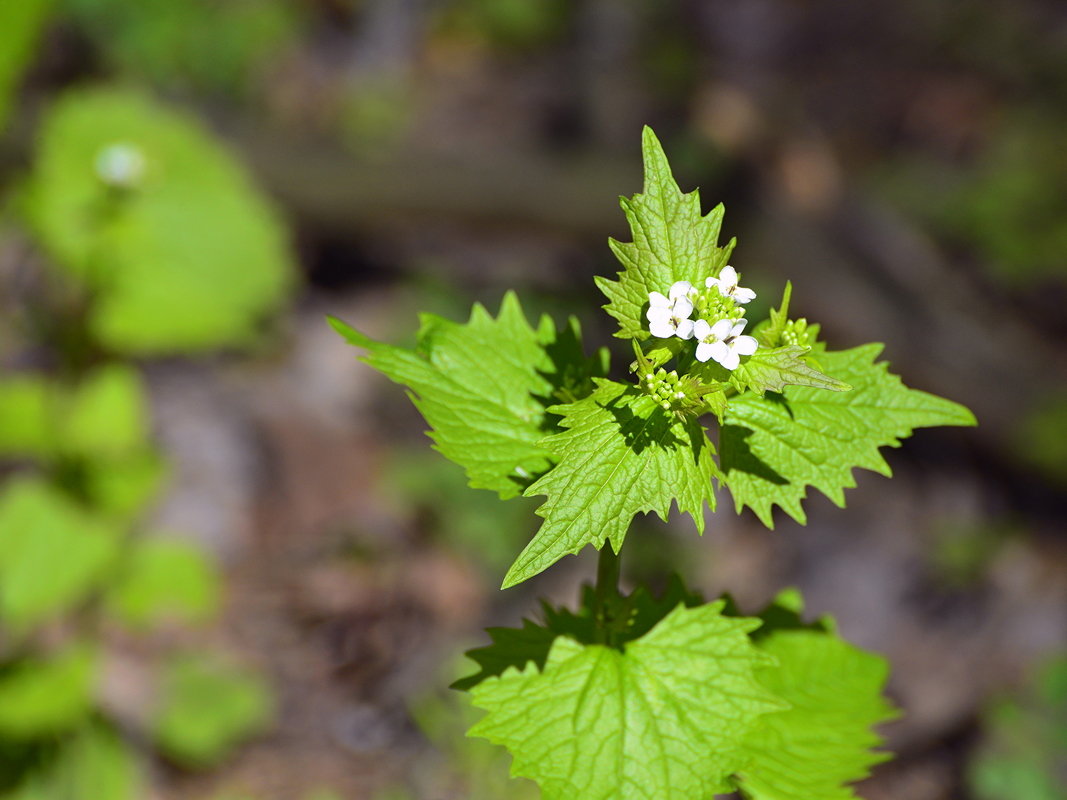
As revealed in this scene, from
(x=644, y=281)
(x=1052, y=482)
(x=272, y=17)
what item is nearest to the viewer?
(x=644, y=281)

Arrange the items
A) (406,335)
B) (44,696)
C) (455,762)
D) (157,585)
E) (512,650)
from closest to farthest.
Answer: (512,650)
(44,696)
(157,585)
(455,762)
(406,335)

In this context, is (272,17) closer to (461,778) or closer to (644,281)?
(461,778)

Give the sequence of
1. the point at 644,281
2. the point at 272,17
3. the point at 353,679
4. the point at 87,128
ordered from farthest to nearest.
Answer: the point at 272,17 < the point at 353,679 < the point at 87,128 < the point at 644,281

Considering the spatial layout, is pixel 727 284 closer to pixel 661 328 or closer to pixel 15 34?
pixel 661 328

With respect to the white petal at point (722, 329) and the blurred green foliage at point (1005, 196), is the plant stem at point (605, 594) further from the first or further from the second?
the blurred green foliage at point (1005, 196)

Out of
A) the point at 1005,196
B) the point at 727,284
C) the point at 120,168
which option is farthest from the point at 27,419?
the point at 1005,196

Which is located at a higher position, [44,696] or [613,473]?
[44,696]

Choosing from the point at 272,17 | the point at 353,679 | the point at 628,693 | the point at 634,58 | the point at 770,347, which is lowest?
the point at 628,693

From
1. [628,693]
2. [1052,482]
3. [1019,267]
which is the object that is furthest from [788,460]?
[1019,267]
